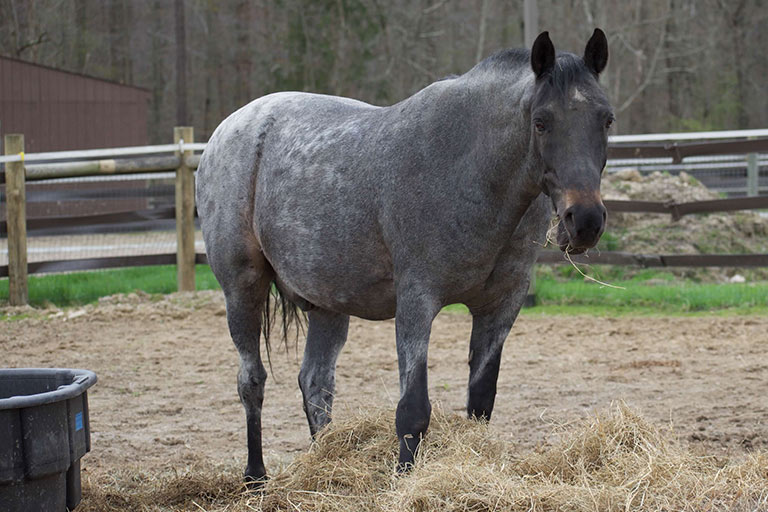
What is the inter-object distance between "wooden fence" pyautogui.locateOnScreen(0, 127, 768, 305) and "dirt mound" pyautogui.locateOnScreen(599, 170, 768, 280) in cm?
88

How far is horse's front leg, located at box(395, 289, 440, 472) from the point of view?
3.16 metres

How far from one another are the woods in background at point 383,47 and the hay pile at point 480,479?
66.7ft

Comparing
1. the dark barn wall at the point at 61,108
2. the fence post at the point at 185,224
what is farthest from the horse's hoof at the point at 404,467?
the dark barn wall at the point at 61,108

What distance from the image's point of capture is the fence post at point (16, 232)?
8469 millimetres

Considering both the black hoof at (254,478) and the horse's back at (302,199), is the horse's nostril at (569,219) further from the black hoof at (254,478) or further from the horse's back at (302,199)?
the black hoof at (254,478)

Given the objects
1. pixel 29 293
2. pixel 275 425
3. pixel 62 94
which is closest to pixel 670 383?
pixel 275 425

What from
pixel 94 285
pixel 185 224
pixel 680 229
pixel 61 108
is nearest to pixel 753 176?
pixel 680 229

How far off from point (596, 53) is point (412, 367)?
126 centimetres

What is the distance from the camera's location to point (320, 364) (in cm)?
424

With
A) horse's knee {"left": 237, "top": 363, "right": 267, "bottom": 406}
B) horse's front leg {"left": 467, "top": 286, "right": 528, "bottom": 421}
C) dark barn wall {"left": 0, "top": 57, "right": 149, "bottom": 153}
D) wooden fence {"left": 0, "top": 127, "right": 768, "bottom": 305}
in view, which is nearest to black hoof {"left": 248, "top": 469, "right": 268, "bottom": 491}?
horse's knee {"left": 237, "top": 363, "right": 267, "bottom": 406}

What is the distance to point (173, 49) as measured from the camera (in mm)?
25953

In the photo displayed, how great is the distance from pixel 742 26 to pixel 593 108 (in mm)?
24661

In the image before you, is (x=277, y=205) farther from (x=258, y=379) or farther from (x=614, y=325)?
(x=614, y=325)

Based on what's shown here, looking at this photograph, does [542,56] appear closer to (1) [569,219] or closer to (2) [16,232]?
(1) [569,219]
